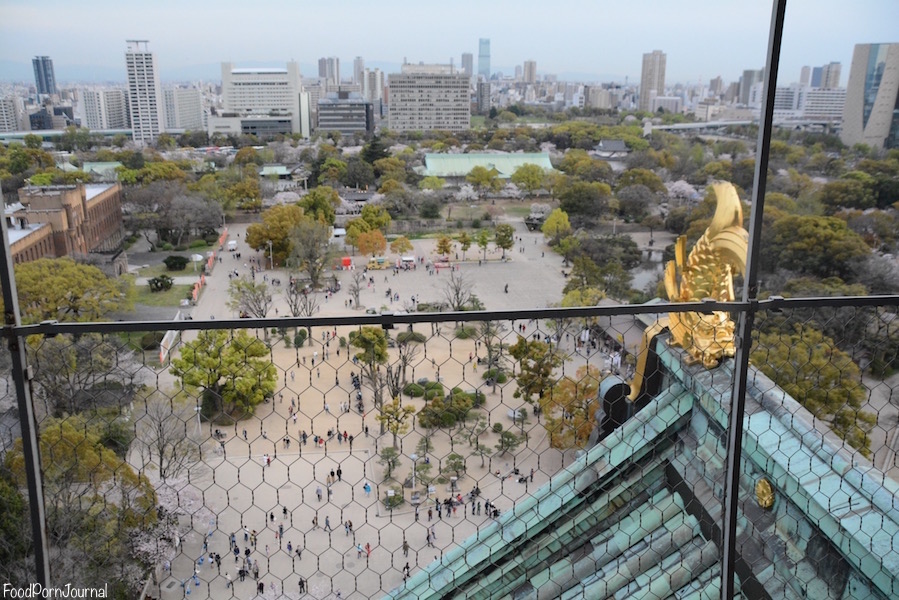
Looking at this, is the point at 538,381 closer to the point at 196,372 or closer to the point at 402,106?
the point at 196,372

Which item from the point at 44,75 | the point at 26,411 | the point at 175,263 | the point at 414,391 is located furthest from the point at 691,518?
the point at 44,75

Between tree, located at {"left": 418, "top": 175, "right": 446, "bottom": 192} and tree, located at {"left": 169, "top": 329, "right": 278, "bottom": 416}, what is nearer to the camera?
tree, located at {"left": 169, "top": 329, "right": 278, "bottom": 416}

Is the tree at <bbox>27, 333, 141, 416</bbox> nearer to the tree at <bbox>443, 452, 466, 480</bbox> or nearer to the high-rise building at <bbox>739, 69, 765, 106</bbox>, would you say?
the tree at <bbox>443, 452, 466, 480</bbox>

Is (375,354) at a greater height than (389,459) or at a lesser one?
greater

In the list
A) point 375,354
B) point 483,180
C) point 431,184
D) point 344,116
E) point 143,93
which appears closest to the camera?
point 375,354

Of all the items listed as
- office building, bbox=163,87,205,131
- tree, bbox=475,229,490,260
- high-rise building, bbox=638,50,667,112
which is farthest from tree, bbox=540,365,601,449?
high-rise building, bbox=638,50,667,112

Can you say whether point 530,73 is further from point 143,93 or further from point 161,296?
point 161,296

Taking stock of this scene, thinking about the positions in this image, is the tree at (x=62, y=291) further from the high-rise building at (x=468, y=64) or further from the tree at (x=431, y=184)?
the high-rise building at (x=468, y=64)
